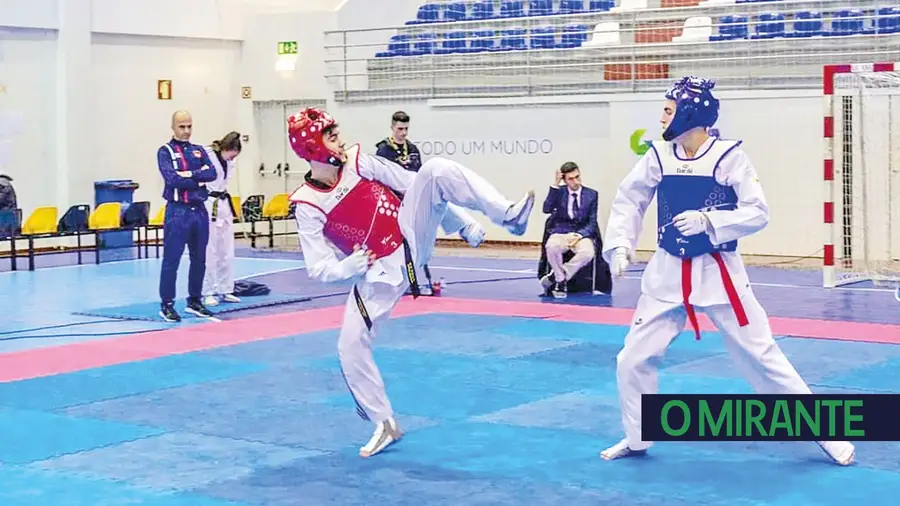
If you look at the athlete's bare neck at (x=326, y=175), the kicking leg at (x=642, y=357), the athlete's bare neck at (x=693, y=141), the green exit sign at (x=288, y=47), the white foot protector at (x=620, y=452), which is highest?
the green exit sign at (x=288, y=47)

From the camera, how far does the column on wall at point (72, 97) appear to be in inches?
775

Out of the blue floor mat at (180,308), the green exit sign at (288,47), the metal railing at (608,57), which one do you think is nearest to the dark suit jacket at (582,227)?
the blue floor mat at (180,308)

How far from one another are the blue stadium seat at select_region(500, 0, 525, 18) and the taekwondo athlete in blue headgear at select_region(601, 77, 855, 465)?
49.9ft

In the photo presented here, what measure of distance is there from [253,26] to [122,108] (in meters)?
3.05

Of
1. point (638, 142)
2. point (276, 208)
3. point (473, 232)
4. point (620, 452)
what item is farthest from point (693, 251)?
point (276, 208)

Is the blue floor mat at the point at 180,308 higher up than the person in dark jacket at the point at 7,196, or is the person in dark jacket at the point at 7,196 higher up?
the person in dark jacket at the point at 7,196

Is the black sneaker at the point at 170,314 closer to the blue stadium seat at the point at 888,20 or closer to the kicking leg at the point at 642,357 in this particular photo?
the kicking leg at the point at 642,357

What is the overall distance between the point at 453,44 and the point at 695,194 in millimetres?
15251

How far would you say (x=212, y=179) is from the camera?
11812 millimetres

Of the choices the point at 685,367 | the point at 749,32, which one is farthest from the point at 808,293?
the point at 749,32

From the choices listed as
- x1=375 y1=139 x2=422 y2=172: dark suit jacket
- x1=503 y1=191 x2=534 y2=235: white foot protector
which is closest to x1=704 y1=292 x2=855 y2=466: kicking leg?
x1=503 y1=191 x2=534 y2=235: white foot protector

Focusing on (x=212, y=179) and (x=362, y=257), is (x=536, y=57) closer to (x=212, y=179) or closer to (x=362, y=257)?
(x=212, y=179)

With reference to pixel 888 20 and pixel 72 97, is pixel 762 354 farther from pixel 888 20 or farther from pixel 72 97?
pixel 72 97

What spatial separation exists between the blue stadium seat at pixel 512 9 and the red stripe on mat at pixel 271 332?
368 inches
